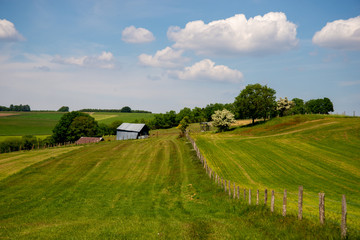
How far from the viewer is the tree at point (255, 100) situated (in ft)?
306

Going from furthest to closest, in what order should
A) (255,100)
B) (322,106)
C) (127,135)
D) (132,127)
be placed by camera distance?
1. (322,106)
2. (132,127)
3. (127,135)
4. (255,100)

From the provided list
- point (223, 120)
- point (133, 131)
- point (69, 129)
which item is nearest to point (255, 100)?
point (223, 120)

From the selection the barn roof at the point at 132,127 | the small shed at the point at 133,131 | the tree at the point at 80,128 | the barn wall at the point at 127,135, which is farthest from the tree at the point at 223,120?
the tree at the point at 80,128

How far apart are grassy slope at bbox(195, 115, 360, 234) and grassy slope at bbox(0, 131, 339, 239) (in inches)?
169

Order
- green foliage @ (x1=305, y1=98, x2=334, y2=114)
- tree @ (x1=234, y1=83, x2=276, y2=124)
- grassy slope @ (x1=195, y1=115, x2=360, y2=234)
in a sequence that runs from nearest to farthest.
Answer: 1. grassy slope @ (x1=195, y1=115, x2=360, y2=234)
2. tree @ (x1=234, y1=83, x2=276, y2=124)
3. green foliage @ (x1=305, y1=98, x2=334, y2=114)

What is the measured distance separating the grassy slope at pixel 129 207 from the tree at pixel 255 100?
58053 millimetres

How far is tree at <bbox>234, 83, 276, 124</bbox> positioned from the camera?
93.1 meters

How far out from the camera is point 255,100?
306 feet

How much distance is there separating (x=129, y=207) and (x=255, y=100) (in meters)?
80.7

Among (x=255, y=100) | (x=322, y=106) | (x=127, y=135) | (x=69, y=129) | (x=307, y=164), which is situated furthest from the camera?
(x=322, y=106)

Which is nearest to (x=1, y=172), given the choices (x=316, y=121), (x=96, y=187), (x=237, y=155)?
(x=96, y=187)

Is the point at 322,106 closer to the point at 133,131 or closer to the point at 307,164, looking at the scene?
the point at 133,131

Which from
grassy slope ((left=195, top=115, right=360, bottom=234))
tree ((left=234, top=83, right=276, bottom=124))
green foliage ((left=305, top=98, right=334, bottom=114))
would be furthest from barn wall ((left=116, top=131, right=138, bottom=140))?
green foliage ((left=305, top=98, right=334, bottom=114))

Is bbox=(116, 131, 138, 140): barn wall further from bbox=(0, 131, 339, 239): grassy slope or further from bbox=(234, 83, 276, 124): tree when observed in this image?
bbox=(0, 131, 339, 239): grassy slope
